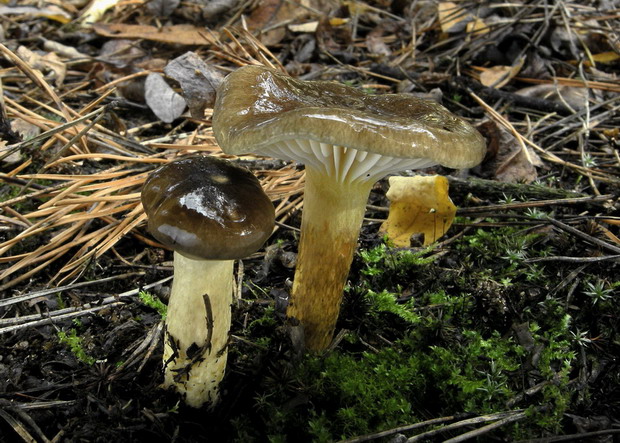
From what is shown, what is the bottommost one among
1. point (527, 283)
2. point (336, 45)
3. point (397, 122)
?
point (527, 283)

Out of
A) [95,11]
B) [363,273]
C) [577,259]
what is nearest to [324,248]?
[363,273]


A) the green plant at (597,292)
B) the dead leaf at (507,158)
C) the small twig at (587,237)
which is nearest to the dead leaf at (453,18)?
the dead leaf at (507,158)

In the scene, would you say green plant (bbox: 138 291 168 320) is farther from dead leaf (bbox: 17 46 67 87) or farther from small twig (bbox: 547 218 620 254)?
dead leaf (bbox: 17 46 67 87)

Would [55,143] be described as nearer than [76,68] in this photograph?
Yes

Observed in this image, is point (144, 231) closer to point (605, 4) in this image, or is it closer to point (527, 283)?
point (527, 283)

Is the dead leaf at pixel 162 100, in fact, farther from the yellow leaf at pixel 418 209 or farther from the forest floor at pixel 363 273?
the yellow leaf at pixel 418 209

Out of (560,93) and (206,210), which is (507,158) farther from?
(206,210)

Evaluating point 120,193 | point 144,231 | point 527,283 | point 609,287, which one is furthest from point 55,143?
point 609,287
